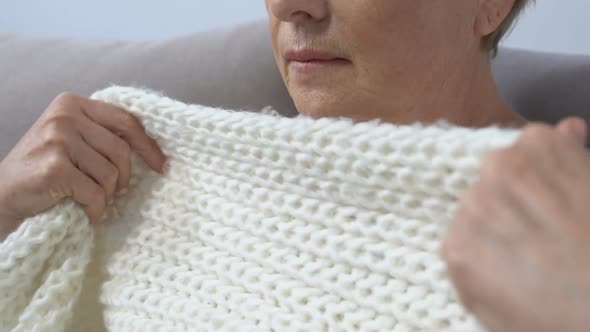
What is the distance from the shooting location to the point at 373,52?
24.9 inches

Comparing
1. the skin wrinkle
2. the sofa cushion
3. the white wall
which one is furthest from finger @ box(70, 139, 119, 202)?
the white wall

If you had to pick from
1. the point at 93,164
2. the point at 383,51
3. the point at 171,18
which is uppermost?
the point at 383,51

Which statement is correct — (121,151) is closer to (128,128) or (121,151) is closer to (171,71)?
(128,128)

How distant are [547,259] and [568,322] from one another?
0.03 meters

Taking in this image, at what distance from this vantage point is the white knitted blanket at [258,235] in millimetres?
485

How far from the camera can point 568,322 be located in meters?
0.31

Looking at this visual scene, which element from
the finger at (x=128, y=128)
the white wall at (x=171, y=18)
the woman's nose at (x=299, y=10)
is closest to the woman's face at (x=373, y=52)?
the woman's nose at (x=299, y=10)

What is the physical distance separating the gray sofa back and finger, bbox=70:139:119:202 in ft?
0.99

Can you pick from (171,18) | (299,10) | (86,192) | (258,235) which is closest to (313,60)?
(299,10)

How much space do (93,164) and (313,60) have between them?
284 mm

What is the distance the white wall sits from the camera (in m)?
1.05

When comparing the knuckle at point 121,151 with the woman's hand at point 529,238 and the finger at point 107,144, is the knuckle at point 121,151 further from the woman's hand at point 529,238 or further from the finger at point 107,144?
the woman's hand at point 529,238

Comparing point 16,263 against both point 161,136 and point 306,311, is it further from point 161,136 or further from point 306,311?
point 306,311

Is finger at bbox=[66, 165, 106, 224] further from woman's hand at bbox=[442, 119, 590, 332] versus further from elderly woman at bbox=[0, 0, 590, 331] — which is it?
woman's hand at bbox=[442, 119, 590, 332]
